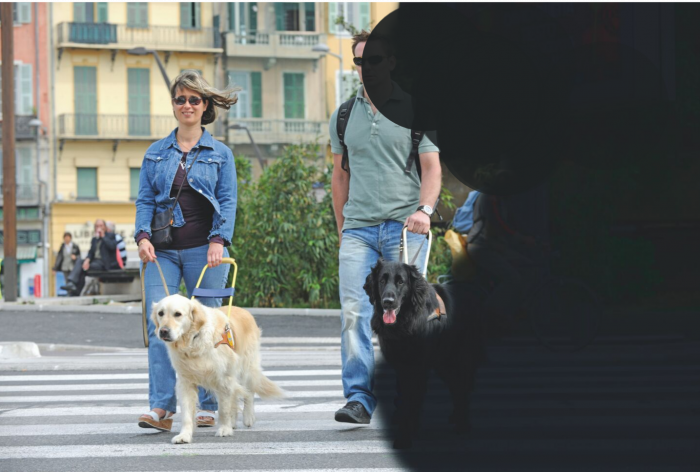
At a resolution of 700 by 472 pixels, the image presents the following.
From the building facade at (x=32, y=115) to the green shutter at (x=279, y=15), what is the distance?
9616 mm

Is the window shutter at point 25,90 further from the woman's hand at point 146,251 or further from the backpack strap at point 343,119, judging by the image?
the backpack strap at point 343,119

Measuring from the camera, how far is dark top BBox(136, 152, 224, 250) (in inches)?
174

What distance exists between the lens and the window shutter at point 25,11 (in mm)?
39438

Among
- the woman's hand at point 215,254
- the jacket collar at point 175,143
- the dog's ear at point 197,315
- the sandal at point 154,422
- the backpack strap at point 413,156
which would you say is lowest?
the sandal at point 154,422

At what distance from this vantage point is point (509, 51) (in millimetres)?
937

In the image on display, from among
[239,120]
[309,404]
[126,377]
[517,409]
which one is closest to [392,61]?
[517,409]

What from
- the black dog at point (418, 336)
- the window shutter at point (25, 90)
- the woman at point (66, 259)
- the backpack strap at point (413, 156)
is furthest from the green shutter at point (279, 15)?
the black dog at point (418, 336)

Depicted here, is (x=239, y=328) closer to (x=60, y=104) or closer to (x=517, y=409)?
(x=517, y=409)

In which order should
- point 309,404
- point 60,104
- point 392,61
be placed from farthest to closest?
1. point 60,104
2. point 309,404
3. point 392,61

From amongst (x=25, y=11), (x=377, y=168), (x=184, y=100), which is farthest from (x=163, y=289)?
(x=25, y=11)

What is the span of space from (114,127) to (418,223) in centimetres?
3811

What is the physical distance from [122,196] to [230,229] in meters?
36.7

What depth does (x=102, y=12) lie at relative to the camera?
132 ft

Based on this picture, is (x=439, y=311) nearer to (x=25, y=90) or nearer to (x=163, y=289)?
(x=163, y=289)
